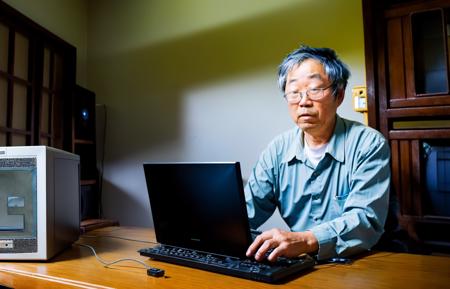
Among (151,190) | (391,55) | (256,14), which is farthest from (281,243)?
(256,14)

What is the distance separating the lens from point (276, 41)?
2211mm

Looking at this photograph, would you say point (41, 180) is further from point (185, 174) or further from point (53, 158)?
point (185, 174)

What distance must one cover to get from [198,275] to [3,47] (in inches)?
74.6

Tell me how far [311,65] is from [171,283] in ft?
2.78

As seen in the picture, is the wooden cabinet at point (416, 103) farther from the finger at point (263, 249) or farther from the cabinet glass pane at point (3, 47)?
the cabinet glass pane at point (3, 47)

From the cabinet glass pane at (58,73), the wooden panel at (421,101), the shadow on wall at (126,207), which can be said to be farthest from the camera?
the shadow on wall at (126,207)

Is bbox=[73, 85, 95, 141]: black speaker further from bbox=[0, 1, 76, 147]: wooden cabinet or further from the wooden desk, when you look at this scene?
the wooden desk

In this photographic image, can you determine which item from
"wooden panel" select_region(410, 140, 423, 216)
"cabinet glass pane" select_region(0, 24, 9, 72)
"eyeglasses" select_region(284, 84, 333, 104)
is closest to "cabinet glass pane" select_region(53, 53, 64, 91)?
"cabinet glass pane" select_region(0, 24, 9, 72)

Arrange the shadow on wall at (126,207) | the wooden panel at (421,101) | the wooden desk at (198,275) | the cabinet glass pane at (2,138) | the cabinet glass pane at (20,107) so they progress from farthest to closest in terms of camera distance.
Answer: the shadow on wall at (126,207) → the cabinet glass pane at (20,107) → the cabinet glass pane at (2,138) → the wooden panel at (421,101) → the wooden desk at (198,275)

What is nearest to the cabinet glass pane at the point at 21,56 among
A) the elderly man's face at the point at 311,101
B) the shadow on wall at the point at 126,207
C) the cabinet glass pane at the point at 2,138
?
the cabinet glass pane at the point at 2,138

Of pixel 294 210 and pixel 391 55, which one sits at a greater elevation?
pixel 391 55

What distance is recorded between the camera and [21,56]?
7.13ft

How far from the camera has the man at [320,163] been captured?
1071mm

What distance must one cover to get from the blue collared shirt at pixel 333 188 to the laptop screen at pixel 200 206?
9.1 inches
